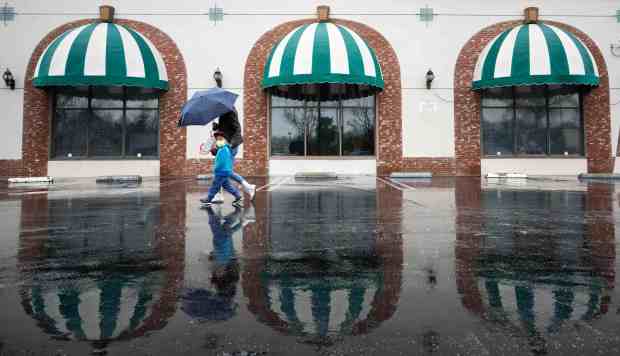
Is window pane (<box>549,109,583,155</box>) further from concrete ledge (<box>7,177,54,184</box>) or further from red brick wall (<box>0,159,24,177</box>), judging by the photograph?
red brick wall (<box>0,159,24,177</box>)

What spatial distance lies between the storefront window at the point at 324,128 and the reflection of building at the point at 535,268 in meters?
12.5

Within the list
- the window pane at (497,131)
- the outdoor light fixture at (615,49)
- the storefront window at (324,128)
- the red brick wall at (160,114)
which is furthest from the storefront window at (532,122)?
the red brick wall at (160,114)

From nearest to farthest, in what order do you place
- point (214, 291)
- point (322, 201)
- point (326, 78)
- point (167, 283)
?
point (214, 291)
point (167, 283)
point (322, 201)
point (326, 78)

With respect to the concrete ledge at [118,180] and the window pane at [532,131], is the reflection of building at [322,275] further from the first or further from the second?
the window pane at [532,131]

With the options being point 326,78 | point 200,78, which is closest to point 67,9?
point 200,78

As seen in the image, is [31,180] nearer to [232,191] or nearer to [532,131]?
[232,191]

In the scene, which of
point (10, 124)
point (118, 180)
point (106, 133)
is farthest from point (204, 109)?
point (10, 124)

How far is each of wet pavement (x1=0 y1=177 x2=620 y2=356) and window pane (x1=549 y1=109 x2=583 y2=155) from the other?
15480 mm

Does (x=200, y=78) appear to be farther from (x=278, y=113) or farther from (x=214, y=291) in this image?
(x=214, y=291)

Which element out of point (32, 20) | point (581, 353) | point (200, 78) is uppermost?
point (32, 20)

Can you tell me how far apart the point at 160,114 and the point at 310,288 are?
55.4 feet

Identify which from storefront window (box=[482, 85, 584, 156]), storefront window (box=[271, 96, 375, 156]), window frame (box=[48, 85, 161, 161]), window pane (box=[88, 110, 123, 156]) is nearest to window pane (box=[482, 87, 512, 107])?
storefront window (box=[482, 85, 584, 156])

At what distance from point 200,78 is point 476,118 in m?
11.5

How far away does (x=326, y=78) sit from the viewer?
14.9 m
